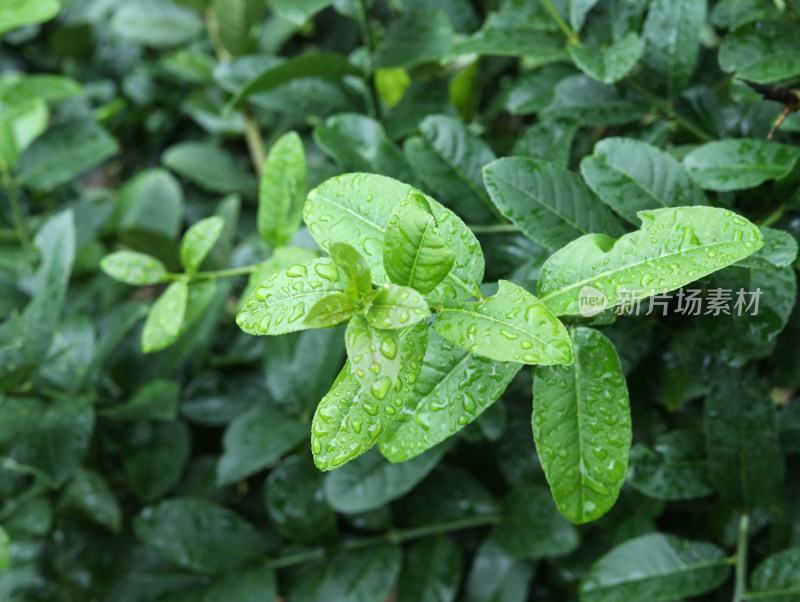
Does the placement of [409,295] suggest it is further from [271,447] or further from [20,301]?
[20,301]

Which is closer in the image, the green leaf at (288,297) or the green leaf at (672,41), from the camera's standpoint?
A: the green leaf at (288,297)

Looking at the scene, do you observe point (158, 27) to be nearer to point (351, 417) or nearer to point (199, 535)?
point (199, 535)

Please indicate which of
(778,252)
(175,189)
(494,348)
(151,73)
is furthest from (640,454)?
(151,73)

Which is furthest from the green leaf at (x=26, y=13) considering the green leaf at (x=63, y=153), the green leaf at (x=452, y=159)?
the green leaf at (x=452, y=159)

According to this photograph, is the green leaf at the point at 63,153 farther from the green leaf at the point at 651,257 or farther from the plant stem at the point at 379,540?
the green leaf at the point at 651,257

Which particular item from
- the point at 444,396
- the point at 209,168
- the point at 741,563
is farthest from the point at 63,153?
the point at 741,563

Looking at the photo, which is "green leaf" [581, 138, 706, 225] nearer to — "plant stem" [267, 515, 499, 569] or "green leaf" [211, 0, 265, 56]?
"plant stem" [267, 515, 499, 569]
